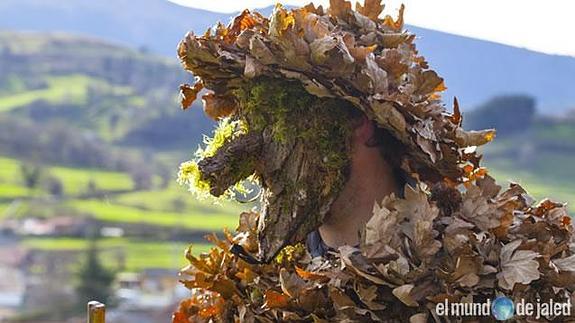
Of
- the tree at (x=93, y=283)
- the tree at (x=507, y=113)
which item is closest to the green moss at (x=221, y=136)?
the tree at (x=93, y=283)

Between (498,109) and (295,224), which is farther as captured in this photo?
(498,109)

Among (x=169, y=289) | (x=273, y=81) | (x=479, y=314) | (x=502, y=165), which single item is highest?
(x=502, y=165)

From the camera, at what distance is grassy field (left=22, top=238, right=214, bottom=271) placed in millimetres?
23656

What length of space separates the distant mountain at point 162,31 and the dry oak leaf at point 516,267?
67.4ft

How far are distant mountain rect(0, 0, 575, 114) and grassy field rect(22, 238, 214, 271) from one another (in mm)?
6875

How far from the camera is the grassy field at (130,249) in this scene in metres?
23.7

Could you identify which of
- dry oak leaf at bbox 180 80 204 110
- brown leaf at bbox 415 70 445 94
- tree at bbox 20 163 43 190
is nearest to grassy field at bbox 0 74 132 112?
tree at bbox 20 163 43 190

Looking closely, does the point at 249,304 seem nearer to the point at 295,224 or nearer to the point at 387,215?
the point at 295,224

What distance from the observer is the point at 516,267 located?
5.80ft

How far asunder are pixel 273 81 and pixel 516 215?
0.57m

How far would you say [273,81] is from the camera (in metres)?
1.96

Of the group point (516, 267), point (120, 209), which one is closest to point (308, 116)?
point (516, 267)

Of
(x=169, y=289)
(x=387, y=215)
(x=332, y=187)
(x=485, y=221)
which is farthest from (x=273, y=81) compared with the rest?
(x=169, y=289)

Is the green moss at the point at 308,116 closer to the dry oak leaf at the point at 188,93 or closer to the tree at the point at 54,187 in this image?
the dry oak leaf at the point at 188,93
